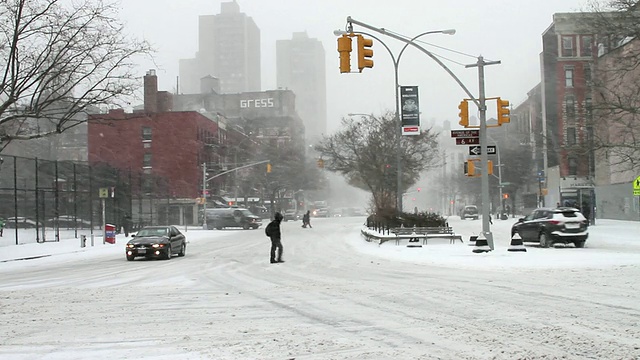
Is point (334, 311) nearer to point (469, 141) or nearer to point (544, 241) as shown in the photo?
point (469, 141)

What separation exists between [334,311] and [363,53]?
33.2 feet

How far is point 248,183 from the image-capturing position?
8456 cm

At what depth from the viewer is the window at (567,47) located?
235 feet

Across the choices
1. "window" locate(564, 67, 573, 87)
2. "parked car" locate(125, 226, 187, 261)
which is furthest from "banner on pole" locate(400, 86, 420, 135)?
"window" locate(564, 67, 573, 87)

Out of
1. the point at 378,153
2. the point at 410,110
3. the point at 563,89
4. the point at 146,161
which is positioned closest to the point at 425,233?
the point at 410,110

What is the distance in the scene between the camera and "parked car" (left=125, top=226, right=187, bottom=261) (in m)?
24.8

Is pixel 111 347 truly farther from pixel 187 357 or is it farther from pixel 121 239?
pixel 121 239

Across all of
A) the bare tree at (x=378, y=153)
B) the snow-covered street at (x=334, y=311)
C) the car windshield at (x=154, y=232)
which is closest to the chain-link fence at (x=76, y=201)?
the car windshield at (x=154, y=232)

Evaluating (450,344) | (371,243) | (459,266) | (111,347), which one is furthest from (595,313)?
(371,243)

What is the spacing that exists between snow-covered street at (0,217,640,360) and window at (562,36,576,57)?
188 ft

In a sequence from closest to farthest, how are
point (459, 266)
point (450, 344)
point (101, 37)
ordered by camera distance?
point (450, 344), point (459, 266), point (101, 37)

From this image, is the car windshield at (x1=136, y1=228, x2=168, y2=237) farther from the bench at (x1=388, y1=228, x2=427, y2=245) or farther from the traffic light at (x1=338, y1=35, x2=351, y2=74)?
the traffic light at (x1=338, y1=35, x2=351, y2=74)

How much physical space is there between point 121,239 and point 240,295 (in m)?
31.4

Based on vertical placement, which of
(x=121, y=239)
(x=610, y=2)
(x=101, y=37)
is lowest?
(x=121, y=239)
